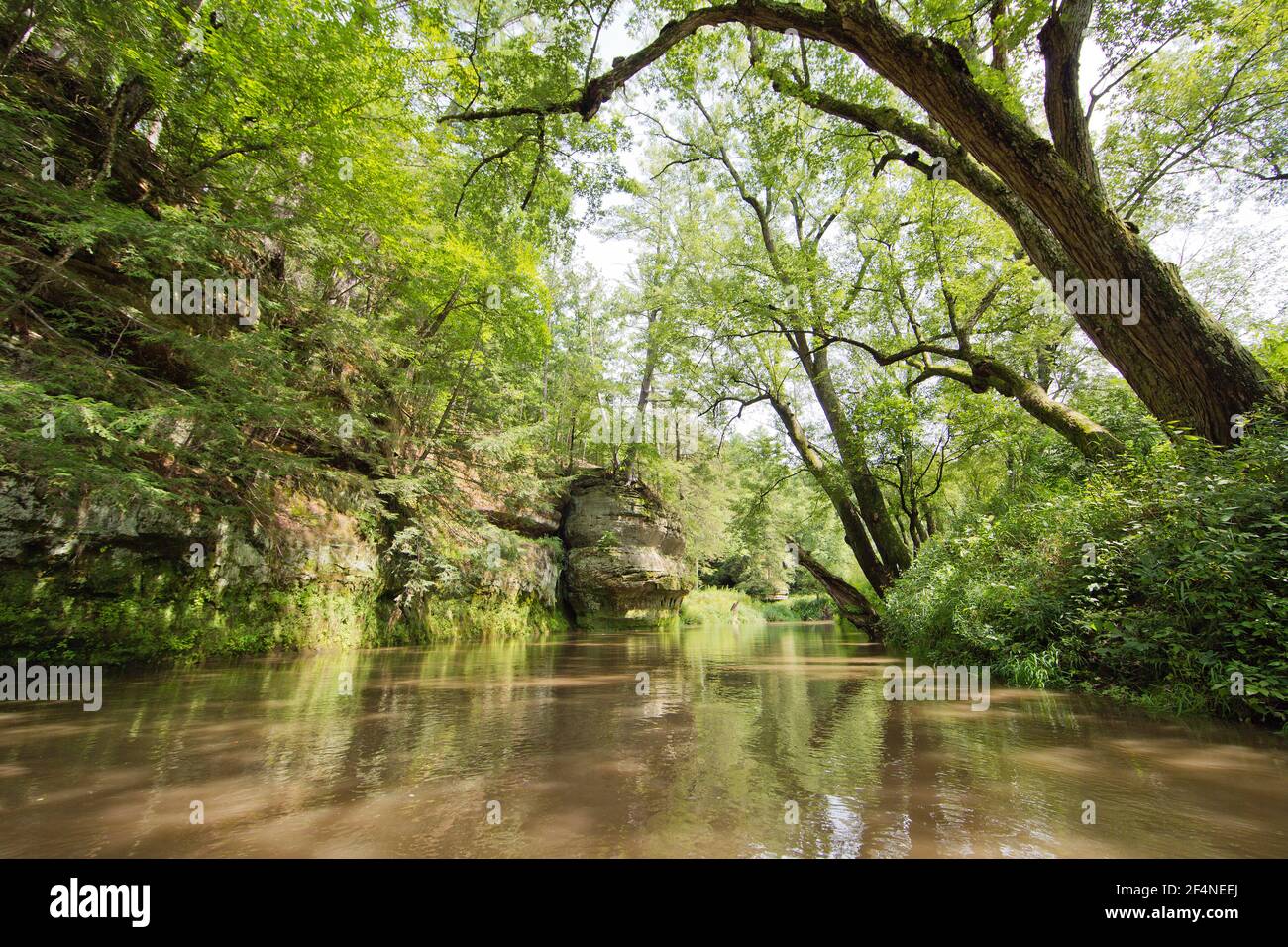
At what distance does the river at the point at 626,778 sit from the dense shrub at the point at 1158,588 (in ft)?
1.87

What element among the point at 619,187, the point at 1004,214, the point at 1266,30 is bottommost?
the point at 1004,214

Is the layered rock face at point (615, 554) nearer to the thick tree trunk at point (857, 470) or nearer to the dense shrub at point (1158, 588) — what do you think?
the thick tree trunk at point (857, 470)

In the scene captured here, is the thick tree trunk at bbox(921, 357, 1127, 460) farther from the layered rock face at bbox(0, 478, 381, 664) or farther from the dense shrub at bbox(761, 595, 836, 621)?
the dense shrub at bbox(761, 595, 836, 621)

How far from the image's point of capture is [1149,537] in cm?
532

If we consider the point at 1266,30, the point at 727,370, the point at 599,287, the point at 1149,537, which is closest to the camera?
the point at 1149,537

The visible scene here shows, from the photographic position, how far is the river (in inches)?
86.9

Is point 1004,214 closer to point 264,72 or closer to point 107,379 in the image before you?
point 264,72

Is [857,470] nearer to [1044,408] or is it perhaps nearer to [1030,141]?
[1044,408]

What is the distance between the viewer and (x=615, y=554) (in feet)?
69.4

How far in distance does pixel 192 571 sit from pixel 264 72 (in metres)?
7.79

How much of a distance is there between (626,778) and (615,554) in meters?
18.2

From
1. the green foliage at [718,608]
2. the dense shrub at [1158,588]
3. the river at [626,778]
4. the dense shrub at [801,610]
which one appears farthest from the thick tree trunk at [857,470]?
the dense shrub at [801,610]
